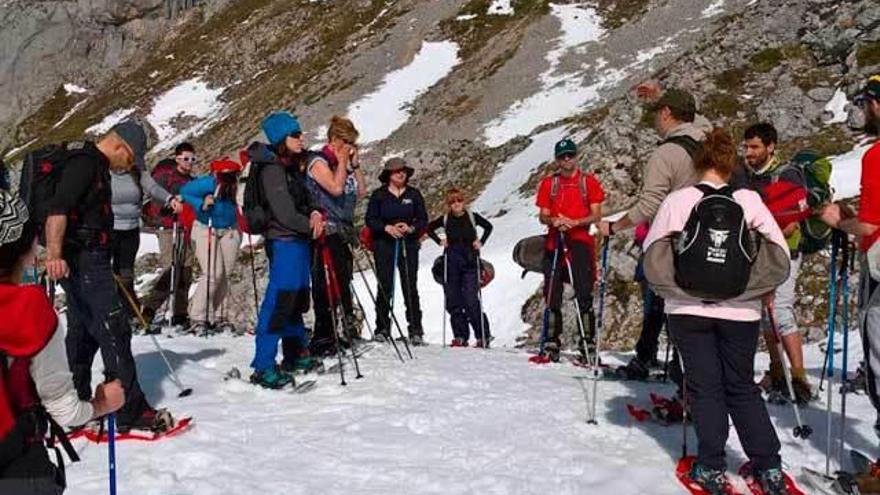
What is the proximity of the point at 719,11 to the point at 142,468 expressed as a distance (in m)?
58.7

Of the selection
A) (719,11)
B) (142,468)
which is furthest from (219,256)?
(719,11)

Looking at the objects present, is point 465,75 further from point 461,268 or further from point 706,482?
point 706,482

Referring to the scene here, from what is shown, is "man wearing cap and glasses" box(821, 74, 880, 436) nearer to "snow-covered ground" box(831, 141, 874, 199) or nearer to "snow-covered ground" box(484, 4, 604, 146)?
"snow-covered ground" box(831, 141, 874, 199)

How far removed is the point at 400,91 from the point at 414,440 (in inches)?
2177

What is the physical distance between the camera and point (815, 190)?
700 centimetres

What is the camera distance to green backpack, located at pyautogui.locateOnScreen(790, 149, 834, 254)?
6828mm

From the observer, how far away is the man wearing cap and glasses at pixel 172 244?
41.6ft

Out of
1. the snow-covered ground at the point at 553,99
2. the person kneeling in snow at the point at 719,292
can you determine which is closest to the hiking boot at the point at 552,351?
the person kneeling in snow at the point at 719,292

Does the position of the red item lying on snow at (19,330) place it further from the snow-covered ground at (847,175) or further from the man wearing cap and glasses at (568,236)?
the snow-covered ground at (847,175)

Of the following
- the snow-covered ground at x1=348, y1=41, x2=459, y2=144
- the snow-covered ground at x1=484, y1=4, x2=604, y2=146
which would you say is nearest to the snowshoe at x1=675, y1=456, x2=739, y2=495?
the snow-covered ground at x1=484, y1=4, x2=604, y2=146

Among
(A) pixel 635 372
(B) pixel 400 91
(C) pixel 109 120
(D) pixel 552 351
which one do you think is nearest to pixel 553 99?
(B) pixel 400 91

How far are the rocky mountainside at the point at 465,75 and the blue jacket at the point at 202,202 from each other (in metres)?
8.40

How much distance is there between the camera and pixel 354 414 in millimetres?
7570

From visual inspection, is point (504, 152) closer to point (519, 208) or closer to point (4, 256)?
point (519, 208)
